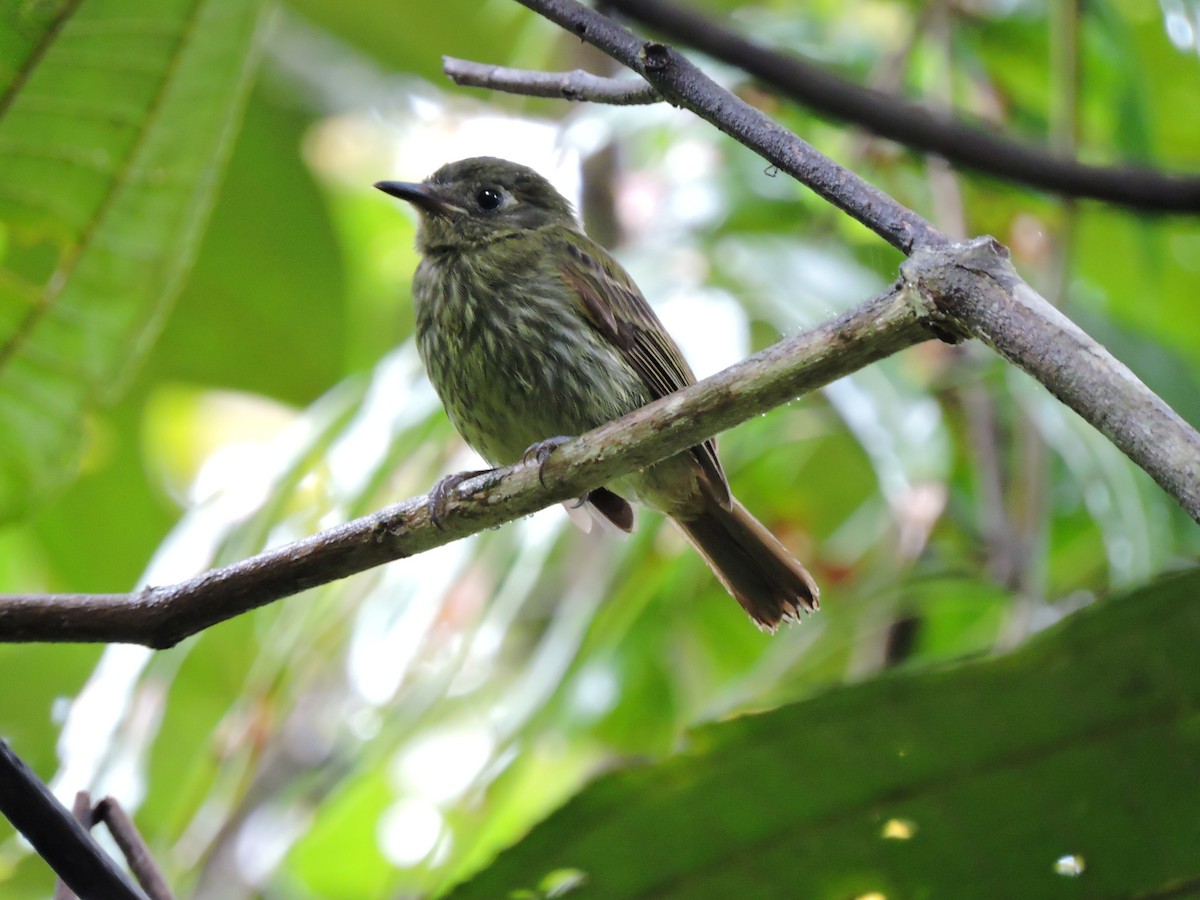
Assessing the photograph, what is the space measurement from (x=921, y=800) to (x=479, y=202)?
2246 millimetres

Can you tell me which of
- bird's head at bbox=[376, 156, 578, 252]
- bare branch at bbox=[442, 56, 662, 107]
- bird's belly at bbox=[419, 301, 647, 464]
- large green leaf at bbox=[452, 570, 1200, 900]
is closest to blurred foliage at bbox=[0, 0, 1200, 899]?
large green leaf at bbox=[452, 570, 1200, 900]

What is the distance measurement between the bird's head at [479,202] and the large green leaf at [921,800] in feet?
6.20

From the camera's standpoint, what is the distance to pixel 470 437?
9.42 feet

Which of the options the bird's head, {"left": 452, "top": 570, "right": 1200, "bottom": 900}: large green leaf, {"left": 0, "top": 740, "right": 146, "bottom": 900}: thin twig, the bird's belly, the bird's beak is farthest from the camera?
the bird's head

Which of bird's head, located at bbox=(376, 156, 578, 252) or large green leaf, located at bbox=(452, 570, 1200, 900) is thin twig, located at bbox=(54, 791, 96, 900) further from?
bird's head, located at bbox=(376, 156, 578, 252)

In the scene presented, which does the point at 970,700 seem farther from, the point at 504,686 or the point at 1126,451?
the point at 504,686

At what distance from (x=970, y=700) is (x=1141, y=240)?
6.57 feet

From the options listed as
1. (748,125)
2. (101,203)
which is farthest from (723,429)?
(101,203)

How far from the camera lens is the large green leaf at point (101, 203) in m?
2.20

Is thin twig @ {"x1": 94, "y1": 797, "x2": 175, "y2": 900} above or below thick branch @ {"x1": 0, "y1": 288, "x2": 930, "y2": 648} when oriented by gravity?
below

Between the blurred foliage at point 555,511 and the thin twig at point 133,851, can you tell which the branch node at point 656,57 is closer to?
the blurred foliage at point 555,511

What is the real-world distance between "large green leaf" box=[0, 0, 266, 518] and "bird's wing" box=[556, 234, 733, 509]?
33.7 inches

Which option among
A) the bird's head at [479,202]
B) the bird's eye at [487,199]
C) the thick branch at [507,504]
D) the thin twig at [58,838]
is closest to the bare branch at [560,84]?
the thick branch at [507,504]

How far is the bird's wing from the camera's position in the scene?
9.59 feet
